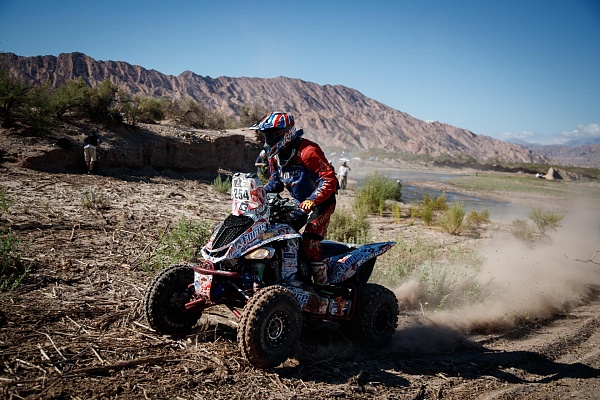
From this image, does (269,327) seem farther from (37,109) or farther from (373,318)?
(37,109)

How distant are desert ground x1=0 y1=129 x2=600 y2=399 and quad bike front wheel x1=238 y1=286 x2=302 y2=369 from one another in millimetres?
223

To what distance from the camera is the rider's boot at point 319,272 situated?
5.46 meters

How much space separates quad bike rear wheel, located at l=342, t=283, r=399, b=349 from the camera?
559 centimetres

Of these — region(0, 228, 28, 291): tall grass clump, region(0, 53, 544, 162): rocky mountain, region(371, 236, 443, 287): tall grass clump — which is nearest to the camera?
region(0, 228, 28, 291): tall grass clump

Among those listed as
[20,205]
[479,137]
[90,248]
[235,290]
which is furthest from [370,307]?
[479,137]

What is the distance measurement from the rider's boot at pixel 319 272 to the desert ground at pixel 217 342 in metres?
0.79

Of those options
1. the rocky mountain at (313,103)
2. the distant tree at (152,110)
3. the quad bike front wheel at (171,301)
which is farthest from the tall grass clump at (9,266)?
the rocky mountain at (313,103)

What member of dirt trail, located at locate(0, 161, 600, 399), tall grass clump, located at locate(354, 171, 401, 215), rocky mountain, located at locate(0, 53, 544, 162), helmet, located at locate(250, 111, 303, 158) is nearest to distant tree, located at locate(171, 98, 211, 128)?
tall grass clump, located at locate(354, 171, 401, 215)

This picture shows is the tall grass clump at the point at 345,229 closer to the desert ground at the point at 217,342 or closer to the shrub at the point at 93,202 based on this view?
the desert ground at the point at 217,342

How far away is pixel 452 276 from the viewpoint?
8.90m

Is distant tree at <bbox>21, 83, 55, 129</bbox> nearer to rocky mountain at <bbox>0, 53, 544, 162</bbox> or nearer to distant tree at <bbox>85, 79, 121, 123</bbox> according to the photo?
distant tree at <bbox>85, 79, 121, 123</bbox>

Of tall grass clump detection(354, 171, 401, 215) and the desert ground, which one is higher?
tall grass clump detection(354, 171, 401, 215)

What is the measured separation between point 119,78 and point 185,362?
113056 mm

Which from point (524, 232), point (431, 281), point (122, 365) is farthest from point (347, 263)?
point (524, 232)
